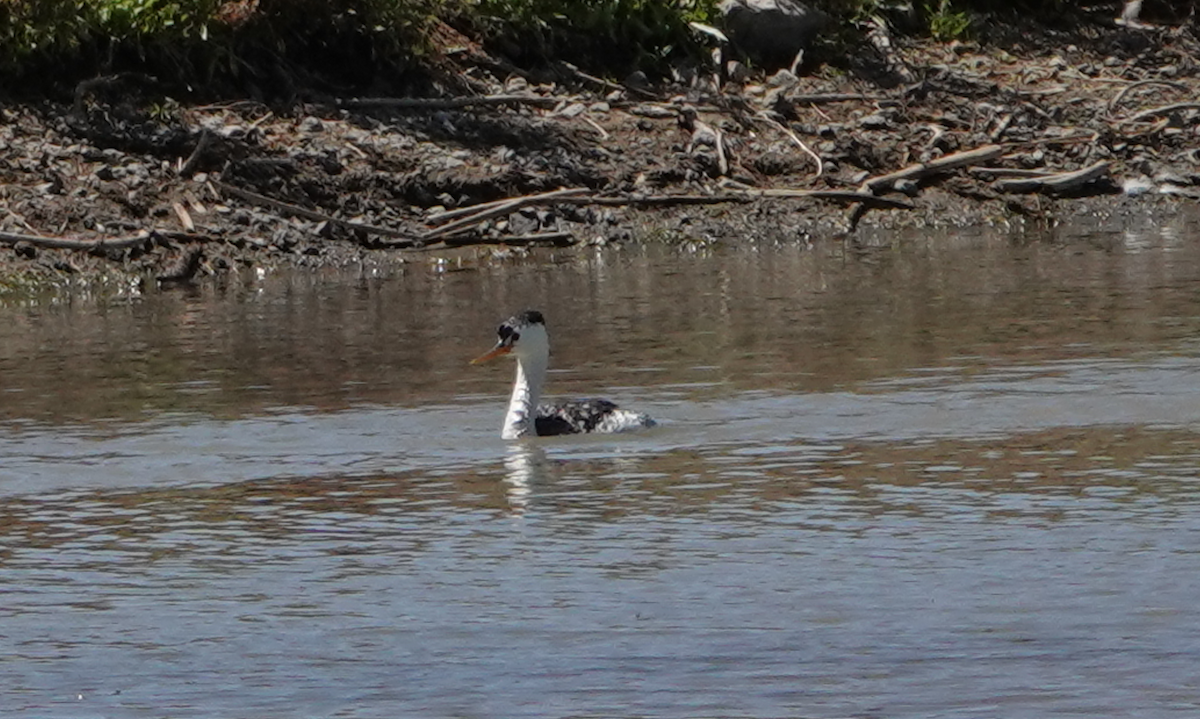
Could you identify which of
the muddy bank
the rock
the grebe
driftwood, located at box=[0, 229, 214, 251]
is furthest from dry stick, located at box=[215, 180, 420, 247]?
the grebe

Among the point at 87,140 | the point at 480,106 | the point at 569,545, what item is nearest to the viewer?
the point at 569,545

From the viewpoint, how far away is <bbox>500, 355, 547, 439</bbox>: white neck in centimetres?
1156

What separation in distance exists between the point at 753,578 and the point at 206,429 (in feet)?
13.9

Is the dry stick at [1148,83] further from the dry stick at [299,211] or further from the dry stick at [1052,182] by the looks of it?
the dry stick at [299,211]

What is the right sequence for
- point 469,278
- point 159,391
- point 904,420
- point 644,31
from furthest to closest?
point 644,31
point 469,278
point 159,391
point 904,420

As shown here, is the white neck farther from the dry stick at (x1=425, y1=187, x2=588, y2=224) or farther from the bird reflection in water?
the dry stick at (x1=425, y1=187, x2=588, y2=224)

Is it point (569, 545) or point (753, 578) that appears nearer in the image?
point (753, 578)

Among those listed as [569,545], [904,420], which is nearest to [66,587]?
[569,545]

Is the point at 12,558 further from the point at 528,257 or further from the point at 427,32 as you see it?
the point at 427,32

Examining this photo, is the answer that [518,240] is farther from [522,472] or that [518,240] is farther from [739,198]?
[522,472]

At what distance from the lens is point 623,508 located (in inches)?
378

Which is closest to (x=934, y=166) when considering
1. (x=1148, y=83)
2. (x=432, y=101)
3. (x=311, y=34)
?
(x=1148, y=83)

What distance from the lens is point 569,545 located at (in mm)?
8914

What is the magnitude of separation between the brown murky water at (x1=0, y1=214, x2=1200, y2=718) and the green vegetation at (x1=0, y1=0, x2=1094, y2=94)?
3897 mm
